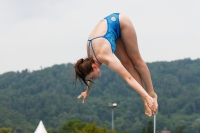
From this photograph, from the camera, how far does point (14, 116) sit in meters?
174

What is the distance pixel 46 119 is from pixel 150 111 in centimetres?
16913

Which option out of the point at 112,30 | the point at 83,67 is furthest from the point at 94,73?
the point at 112,30

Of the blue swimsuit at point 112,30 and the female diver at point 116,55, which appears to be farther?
the blue swimsuit at point 112,30

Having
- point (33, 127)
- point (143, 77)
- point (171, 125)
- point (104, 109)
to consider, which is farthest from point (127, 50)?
point (104, 109)

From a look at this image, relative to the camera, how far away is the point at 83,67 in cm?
1377

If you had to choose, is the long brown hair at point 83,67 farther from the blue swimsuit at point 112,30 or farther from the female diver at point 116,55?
the blue swimsuit at point 112,30

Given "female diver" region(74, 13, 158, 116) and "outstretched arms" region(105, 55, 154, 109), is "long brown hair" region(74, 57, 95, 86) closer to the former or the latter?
"female diver" region(74, 13, 158, 116)

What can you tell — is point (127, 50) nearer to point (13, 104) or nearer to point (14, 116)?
point (14, 116)

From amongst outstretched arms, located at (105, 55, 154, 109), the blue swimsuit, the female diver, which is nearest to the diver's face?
the female diver

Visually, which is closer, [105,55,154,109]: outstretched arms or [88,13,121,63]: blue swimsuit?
[105,55,154,109]: outstretched arms

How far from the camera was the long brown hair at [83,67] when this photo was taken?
1372cm

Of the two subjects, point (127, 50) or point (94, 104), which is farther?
point (94, 104)

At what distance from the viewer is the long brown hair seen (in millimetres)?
13723

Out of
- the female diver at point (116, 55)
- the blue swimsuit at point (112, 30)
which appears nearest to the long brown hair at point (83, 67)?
the female diver at point (116, 55)
